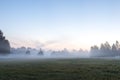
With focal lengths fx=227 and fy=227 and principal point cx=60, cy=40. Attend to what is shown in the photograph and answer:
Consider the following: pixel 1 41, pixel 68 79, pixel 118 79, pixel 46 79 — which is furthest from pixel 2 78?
pixel 1 41

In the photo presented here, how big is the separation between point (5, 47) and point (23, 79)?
103 m

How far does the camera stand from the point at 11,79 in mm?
26938

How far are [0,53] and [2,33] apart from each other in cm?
1244

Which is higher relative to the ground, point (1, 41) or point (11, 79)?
point (1, 41)

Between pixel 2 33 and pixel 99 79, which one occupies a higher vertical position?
pixel 2 33

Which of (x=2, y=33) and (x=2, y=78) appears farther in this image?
(x=2, y=33)

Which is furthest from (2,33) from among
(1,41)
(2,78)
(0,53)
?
(2,78)

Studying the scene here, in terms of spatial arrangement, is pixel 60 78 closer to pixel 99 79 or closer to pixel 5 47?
pixel 99 79

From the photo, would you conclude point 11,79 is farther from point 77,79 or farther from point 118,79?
point 118,79

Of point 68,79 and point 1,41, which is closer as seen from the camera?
point 68,79

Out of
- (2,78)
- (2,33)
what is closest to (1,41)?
(2,33)

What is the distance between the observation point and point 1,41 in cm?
12475

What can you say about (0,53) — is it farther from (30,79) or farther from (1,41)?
(30,79)

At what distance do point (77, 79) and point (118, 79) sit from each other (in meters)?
4.99
